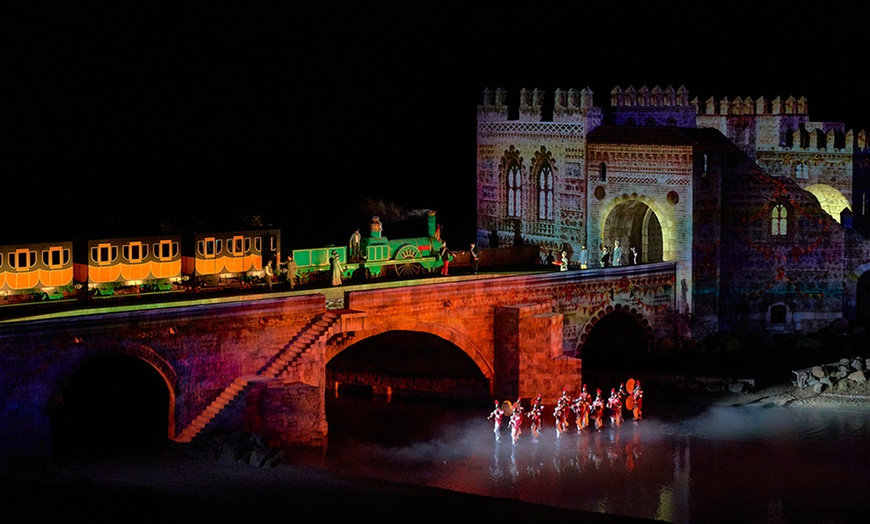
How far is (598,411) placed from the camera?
6731 cm

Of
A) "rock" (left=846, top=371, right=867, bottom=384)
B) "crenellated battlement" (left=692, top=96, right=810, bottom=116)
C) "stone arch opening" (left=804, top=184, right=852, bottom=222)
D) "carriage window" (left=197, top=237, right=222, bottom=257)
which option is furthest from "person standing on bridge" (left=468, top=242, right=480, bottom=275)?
"stone arch opening" (left=804, top=184, right=852, bottom=222)

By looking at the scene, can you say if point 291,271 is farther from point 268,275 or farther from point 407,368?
point 407,368

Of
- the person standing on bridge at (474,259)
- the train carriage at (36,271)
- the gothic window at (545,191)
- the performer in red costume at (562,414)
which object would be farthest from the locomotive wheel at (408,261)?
the train carriage at (36,271)

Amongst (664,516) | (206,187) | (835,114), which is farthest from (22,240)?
(835,114)

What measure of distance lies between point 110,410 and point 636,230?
906 inches

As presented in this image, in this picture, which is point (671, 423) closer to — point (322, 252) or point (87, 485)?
point (322, 252)

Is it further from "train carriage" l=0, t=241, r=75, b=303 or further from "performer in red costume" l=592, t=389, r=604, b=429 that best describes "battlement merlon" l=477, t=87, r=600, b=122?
"train carriage" l=0, t=241, r=75, b=303

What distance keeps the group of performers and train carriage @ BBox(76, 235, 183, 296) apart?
10.8m

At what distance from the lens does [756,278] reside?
255ft

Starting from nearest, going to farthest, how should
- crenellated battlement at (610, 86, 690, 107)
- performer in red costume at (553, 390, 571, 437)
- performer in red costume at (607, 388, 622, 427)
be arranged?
1. performer in red costume at (553, 390, 571, 437)
2. performer in red costume at (607, 388, 622, 427)
3. crenellated battlement at (610, 86, 690, 107)

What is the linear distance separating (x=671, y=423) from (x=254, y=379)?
14.2 metres

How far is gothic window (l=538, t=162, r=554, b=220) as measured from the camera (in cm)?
7962

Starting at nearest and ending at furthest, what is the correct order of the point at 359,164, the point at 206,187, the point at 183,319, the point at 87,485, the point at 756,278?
the point at 87,485 < the point at 183,319 < the point at 756,278 < the point at 206,187 < the point at 359,164

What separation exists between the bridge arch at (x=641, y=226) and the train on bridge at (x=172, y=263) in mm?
9910
